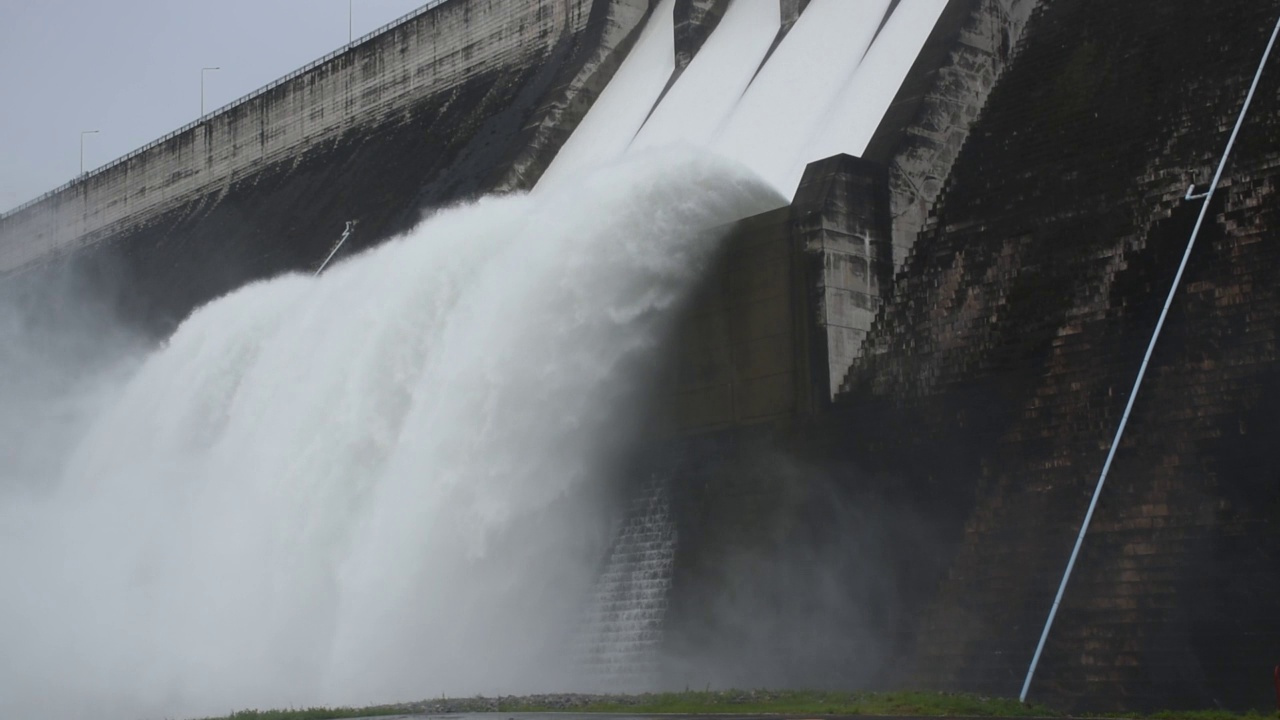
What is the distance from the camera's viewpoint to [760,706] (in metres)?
15.7

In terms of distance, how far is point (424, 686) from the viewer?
830 inches

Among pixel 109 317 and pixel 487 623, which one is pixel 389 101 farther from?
A: pixel 487 623

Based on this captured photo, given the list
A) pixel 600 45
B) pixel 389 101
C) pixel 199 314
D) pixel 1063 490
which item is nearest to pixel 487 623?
pixel 1063 490

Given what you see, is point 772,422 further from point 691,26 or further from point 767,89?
point 691,26

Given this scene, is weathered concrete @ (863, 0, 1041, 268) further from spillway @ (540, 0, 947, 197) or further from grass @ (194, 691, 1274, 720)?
grass @ (194, 691, 1274, 720)

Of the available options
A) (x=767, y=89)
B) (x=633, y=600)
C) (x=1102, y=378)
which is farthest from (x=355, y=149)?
(x=1102, y=378)

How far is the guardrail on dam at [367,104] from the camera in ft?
114

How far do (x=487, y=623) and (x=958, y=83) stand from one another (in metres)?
9.83

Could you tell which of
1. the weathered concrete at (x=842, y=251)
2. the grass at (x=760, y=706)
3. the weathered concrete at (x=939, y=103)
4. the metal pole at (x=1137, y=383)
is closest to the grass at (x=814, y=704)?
the grass at (x=760, y=706)

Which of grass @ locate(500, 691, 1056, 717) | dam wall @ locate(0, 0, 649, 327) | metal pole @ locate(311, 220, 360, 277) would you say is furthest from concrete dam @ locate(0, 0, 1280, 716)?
metal pole @ locate(311, 220, 360, 277)

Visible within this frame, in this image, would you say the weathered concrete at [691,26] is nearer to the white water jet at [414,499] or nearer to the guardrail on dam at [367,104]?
the guardrail on dam at [367,104]

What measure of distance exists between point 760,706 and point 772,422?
6.15m

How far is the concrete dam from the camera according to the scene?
17.0m

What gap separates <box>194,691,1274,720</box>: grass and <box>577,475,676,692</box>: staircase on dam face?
8.81ft
